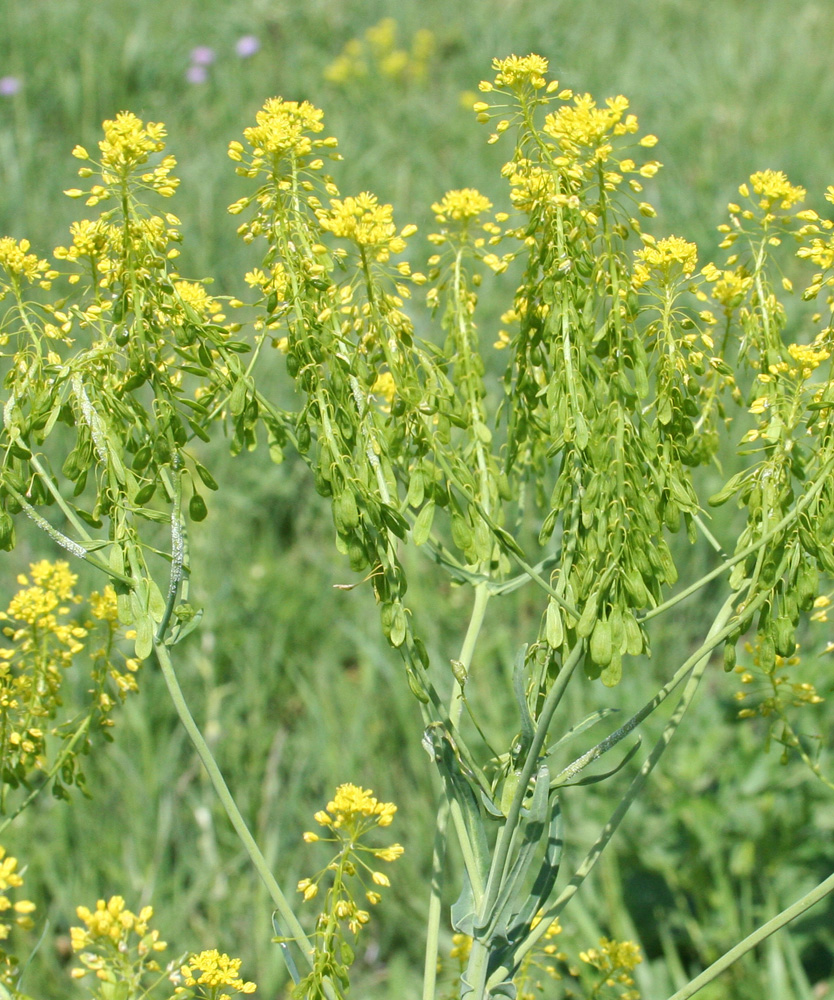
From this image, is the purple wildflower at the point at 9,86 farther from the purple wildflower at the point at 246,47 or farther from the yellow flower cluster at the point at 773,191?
the yellow flower cluster at the point at 773,191

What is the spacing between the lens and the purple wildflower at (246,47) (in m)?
6.04

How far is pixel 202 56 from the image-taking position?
19.1 feet

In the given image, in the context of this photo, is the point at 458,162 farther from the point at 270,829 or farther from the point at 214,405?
the point at 214,405

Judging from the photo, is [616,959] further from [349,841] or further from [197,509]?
[197,509]

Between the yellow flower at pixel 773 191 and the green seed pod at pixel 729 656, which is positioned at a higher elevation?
the yellow flower at pixel 773 191

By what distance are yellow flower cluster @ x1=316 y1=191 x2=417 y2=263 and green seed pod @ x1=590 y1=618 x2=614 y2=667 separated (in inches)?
19.7

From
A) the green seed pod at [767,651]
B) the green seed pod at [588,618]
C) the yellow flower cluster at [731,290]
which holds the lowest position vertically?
the green seed pod at [767,651]

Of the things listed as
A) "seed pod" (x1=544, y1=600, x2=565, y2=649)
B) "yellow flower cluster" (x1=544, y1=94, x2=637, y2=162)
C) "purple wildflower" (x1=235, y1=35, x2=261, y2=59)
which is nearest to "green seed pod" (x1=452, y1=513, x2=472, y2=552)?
"seed pod" (x1=544, y1=600, x2=565, y2=649)

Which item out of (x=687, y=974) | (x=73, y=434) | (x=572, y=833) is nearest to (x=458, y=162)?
(x=73, y=434)

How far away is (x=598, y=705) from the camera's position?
311 centimetres

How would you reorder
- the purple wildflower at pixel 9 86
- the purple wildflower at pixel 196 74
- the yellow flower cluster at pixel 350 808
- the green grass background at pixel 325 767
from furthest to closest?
the purple wildflower at pixel 196 74, the purple wildflower at pixel 9 86, the green grass background at pixel 325 767, the yellow flower cluster at pixel 350 808

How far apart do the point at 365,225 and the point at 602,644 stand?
57cm

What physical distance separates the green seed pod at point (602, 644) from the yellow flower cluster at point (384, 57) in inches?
216

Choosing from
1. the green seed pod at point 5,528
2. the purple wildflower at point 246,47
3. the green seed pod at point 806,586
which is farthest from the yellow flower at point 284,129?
the purple wildflower at point 246,47
